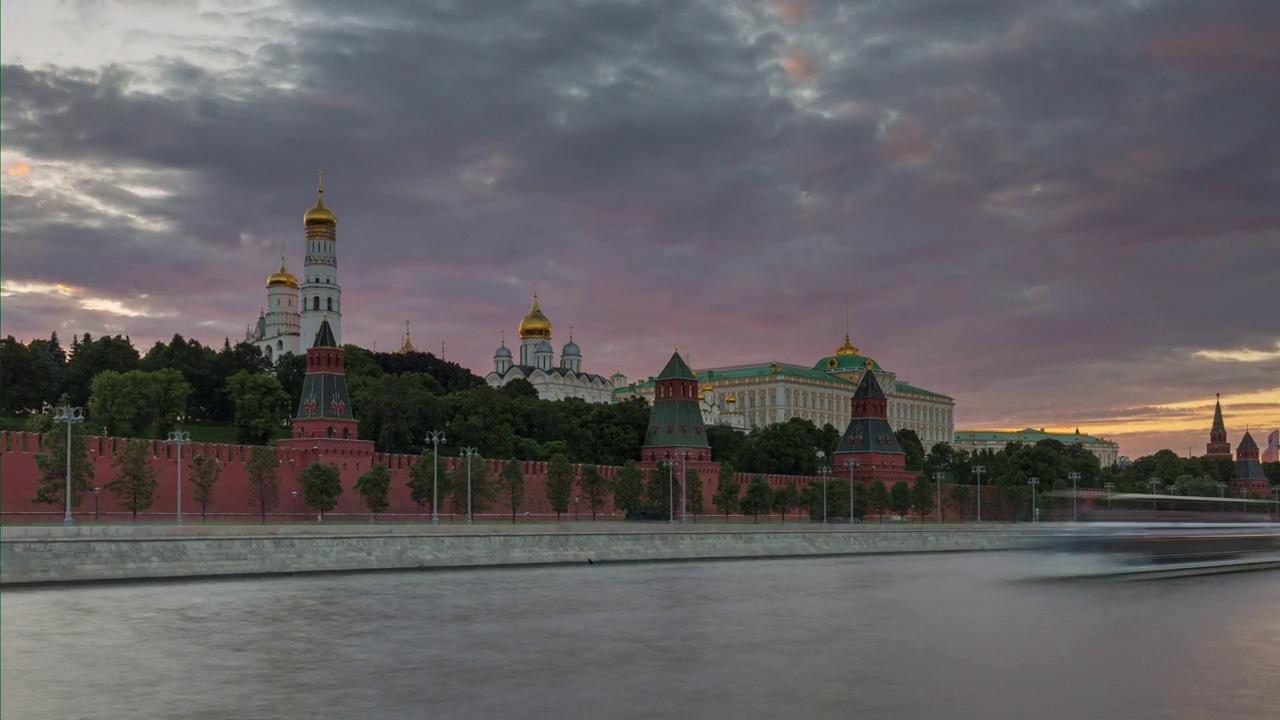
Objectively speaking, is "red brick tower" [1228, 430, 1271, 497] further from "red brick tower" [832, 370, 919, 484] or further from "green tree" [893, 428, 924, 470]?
"red brick tower" [832, 370, 919, 484]

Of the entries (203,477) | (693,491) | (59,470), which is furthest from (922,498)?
(59,470)

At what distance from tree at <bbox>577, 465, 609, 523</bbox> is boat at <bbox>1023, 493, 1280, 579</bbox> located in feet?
97.7

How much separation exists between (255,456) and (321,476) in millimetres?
2662

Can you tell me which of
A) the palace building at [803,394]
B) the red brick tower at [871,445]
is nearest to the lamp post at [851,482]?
the red brick tower at [871,445]

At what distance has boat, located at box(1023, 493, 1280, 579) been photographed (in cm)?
2955

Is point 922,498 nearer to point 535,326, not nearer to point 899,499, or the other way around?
point 899,499

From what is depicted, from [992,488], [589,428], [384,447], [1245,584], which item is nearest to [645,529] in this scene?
[1245,584]

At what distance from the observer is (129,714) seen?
14148 mm

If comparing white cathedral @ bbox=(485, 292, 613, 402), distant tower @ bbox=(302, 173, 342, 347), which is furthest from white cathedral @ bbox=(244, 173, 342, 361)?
white cathedral @ bbox=(485, 292, 613, 402)

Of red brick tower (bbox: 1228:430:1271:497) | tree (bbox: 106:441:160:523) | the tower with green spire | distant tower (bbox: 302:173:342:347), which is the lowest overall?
red brick tower (bbox: 1228:430:1271:497)

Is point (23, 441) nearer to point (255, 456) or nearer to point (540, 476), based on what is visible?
point (255, 456)

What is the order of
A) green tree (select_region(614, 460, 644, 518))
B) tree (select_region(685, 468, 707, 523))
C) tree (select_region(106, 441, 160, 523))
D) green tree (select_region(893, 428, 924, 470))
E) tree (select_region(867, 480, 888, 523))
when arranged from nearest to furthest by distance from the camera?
1. tree (select_region(106, 441, 160, 523))
2. green tree (select_region(614, 460, 644, 518))
3. tree (select_region(685, 468, 707, 523))
4. tree (select_region(867, 480, 888, 523))
5. green tree (select_region(893, 428, 924, 470))

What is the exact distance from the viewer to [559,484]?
57.8 m

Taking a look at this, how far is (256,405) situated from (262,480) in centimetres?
2286
